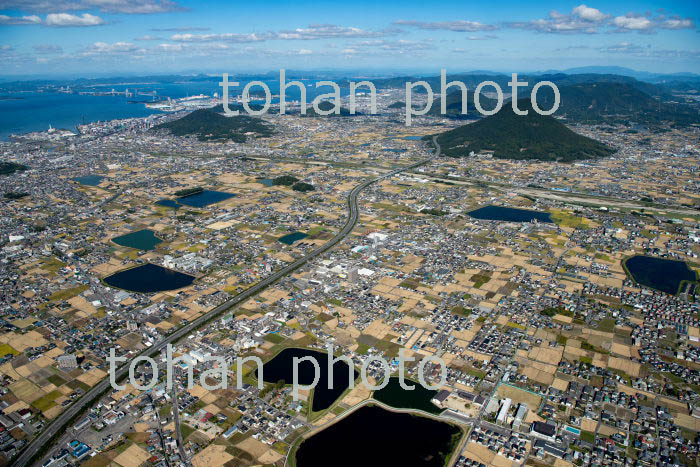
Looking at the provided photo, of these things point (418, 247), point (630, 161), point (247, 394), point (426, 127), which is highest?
point (426, 127)

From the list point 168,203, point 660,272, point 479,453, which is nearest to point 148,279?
point 168,203

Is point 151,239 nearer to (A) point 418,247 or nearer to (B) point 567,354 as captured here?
(A) point 418,247

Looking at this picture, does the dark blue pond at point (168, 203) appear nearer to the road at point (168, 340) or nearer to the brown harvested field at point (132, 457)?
the road at point (168, 340)

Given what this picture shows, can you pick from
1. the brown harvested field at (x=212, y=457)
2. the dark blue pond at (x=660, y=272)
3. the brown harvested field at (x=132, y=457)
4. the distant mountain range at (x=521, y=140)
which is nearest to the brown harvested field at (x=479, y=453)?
the brown harvested field at (x=212, y=457)

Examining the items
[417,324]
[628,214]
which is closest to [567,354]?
[417,324]

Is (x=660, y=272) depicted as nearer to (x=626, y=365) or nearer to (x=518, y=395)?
(x=626, y=365)

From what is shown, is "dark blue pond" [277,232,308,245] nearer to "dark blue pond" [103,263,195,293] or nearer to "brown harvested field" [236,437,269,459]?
"dark blue pond" [103,263,195,293]
